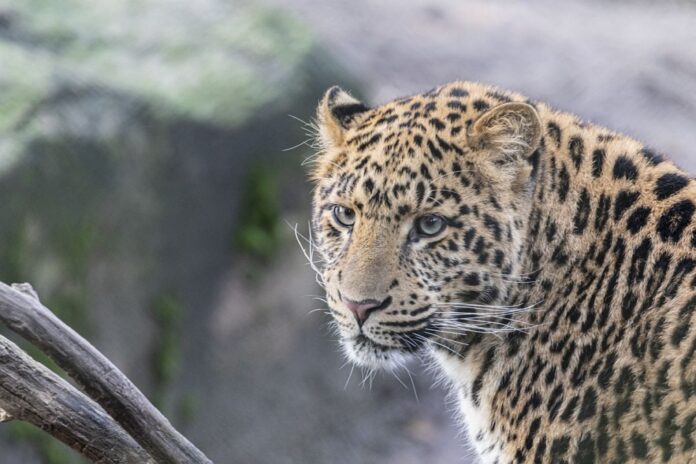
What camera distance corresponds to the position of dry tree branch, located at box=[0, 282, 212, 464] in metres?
5.11

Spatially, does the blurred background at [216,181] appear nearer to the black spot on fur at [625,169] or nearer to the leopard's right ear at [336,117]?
the leopard's right ear at [336,117]

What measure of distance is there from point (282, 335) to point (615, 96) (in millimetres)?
5613

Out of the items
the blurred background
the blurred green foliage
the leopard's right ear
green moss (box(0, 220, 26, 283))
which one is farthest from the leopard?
the blurred background

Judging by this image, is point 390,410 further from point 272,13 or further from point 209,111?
point 272,13

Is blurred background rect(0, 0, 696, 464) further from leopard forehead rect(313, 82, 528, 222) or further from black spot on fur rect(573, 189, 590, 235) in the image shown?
black spot on fur rect(573, 189, 590, 235)

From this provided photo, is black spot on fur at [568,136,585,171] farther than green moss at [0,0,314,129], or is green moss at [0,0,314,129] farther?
green moss at [0,0,314,129]

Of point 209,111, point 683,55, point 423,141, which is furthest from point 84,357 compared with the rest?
point 683,55

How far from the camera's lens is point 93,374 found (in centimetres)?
521

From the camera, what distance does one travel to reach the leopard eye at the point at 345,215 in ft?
20.9

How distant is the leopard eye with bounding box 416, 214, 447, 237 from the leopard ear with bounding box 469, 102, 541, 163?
45 centimetres

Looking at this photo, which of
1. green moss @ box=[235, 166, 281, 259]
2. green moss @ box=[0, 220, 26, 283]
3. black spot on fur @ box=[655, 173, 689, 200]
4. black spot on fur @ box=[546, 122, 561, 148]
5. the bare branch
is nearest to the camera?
the bare branch

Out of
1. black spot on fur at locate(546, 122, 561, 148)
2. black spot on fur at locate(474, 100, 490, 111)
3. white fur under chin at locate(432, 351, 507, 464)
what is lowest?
white fur under chin at locate(432, 351, 507, 464)

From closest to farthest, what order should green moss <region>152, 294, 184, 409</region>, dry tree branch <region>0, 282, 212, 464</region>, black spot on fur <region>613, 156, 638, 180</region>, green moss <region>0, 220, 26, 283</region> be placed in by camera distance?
dry tree branch <region>0, 282, 212, 464</region>, black spot on fur <region>613, 156, 638, 180</region>, green moss <region>0, 220, 26, 283</region>, green moss <region>152, 294, 184, 409</region>

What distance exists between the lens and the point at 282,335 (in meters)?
13.5
